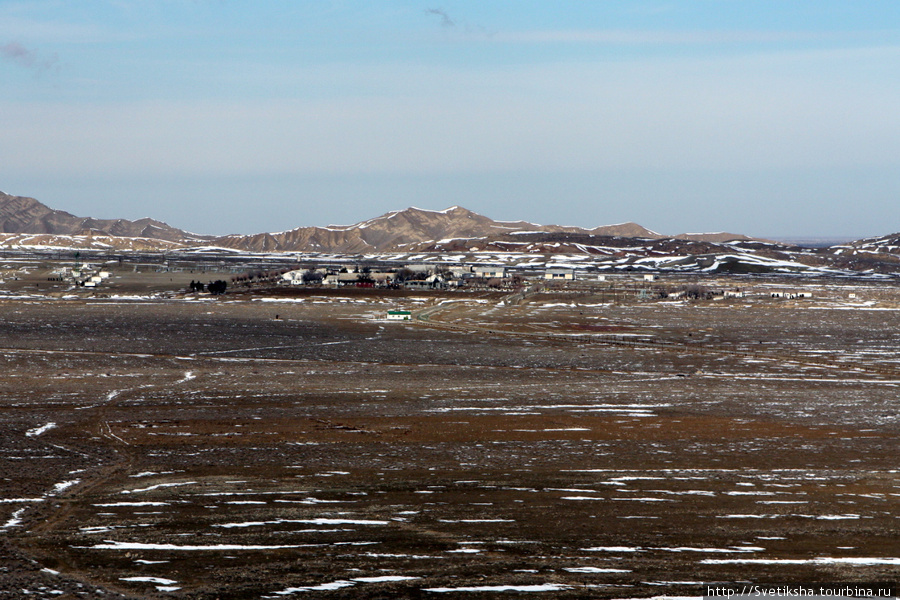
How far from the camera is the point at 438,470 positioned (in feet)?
61.6

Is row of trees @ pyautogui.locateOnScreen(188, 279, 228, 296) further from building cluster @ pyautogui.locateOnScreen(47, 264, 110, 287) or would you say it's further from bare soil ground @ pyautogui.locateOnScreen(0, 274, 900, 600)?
bare soil ground @ pyautogui.locateOnScreen(0, 274, 900, 600)

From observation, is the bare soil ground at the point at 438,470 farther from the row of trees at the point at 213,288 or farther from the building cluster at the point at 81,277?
the building cluster at the point at 81,277

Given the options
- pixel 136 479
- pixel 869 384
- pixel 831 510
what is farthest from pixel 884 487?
pixel 869 384

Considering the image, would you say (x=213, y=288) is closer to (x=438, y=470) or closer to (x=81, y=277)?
(x=81, y=277)

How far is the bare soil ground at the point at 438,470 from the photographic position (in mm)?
12289

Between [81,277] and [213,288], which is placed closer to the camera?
[213,288]

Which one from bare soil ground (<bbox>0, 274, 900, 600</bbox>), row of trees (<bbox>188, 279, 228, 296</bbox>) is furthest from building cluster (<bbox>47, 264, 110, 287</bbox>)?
bare soil ground (<bbox>0, 274, 900, 600</bbox>)

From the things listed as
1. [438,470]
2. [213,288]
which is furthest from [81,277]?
[438,470]

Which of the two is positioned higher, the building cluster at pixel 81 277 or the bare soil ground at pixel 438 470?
the building cluster at pixel 81 277

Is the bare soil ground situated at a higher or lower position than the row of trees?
lower

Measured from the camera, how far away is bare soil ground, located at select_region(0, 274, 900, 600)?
1229 centimetres

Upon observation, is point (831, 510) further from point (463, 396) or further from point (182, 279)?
point (182, 279)

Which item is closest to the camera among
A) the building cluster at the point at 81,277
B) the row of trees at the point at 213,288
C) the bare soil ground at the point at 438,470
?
the bare soil ground at the point at 438,470

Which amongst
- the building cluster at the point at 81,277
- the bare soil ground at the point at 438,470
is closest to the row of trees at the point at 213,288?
the building cluster at the point at 81,277
